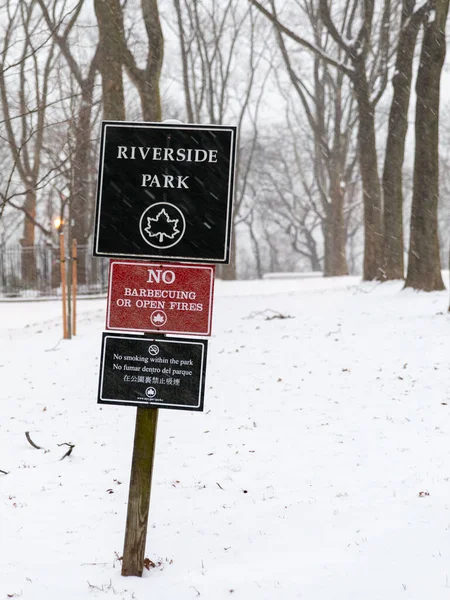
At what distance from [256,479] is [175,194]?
276cm

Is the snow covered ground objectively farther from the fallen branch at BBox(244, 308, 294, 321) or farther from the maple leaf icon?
the fallen branch at BBox(244, 308, 294, 321)

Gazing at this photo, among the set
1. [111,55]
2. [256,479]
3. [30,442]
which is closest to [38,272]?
[111,55]

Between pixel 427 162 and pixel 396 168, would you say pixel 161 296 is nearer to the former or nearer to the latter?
pixel 427 162

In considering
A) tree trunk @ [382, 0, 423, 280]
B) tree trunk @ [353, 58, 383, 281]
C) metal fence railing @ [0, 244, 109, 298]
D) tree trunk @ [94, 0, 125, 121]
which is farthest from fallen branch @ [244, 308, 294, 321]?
metal fence railing @ [0, 244, 109, 298]

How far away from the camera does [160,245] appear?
3.94 meters

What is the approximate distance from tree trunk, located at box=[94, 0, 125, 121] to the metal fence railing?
10.6m

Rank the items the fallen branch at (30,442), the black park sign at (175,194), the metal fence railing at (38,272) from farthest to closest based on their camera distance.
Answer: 1. the metal fence railing at (38,272)
2. the fallen branch at (30,442)
3. the black park sign at (175,194)

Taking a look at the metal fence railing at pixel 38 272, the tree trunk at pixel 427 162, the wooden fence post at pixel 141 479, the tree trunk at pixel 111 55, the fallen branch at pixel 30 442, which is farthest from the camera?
the metal fence railing at pixel 38 272

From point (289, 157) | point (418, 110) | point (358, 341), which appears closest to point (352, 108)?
point (289, 157)

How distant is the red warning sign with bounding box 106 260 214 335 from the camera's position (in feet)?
13.0

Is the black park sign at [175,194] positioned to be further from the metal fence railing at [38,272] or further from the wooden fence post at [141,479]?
the metal fence railing at [38,272]

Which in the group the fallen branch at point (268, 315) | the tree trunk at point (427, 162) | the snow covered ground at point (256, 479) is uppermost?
the tree trunk at point (427, 162)

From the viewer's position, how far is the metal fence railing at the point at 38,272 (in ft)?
83.0

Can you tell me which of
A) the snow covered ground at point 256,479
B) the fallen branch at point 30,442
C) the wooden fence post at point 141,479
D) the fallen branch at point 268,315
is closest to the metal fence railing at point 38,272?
the fallen branch at point 268,315
